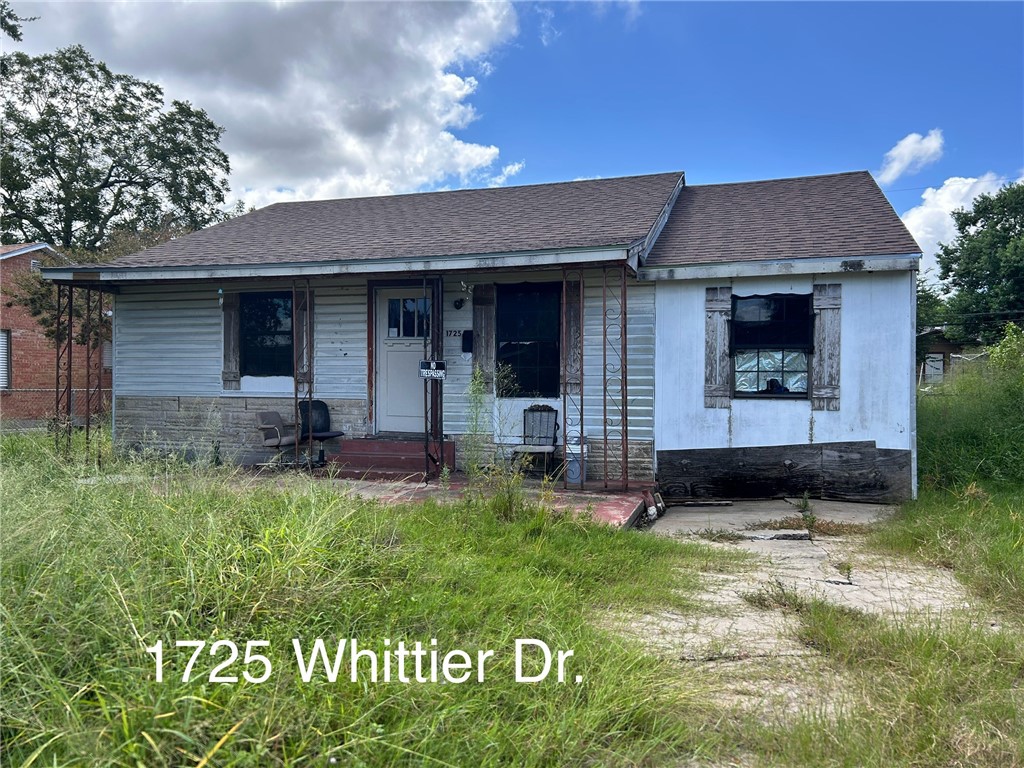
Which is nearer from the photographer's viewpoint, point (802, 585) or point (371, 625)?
point (371, 625)

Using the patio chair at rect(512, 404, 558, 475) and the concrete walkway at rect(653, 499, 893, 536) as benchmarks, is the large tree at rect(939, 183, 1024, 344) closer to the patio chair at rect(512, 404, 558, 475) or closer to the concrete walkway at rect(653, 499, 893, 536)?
the concrete walkway at rect(653, 499, 893, 536)

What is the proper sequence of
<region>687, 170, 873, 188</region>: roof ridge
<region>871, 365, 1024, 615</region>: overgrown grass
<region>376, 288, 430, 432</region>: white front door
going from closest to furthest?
<region>871, 365, 1024, 615</region>: overgrown grass < <region>376, 288, 430, 432</region>: white front door < <region>687, 170, 873, 188</region>: roof ridge

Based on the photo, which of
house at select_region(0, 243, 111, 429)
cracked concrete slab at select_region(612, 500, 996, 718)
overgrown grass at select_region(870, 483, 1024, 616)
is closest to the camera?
cracked concrete slab at select_region(612, 500, 996, 718)

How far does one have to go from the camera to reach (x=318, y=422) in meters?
8.51

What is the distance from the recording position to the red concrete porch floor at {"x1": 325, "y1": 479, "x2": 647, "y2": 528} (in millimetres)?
5738

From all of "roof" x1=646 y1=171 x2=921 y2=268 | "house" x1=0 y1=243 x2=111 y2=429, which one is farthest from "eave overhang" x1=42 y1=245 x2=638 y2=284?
"house" x1=0 y1=243 x2=111 y2=429

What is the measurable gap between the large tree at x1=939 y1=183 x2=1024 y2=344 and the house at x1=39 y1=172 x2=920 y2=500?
55.5ft

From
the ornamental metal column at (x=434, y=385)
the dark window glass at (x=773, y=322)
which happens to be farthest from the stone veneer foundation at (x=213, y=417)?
the dark window glass at (x=773, y=322)

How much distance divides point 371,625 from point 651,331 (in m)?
5.65

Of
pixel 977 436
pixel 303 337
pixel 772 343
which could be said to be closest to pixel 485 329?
pixel 303 337

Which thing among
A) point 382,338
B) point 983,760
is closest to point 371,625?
point 983,760

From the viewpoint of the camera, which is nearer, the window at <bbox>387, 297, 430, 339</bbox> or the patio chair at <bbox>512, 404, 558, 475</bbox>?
the patio chair at <bbox>512, 404, 558, 475</bbox>

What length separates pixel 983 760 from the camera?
2068 millimetres

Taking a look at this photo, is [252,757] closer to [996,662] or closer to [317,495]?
[317,495]
